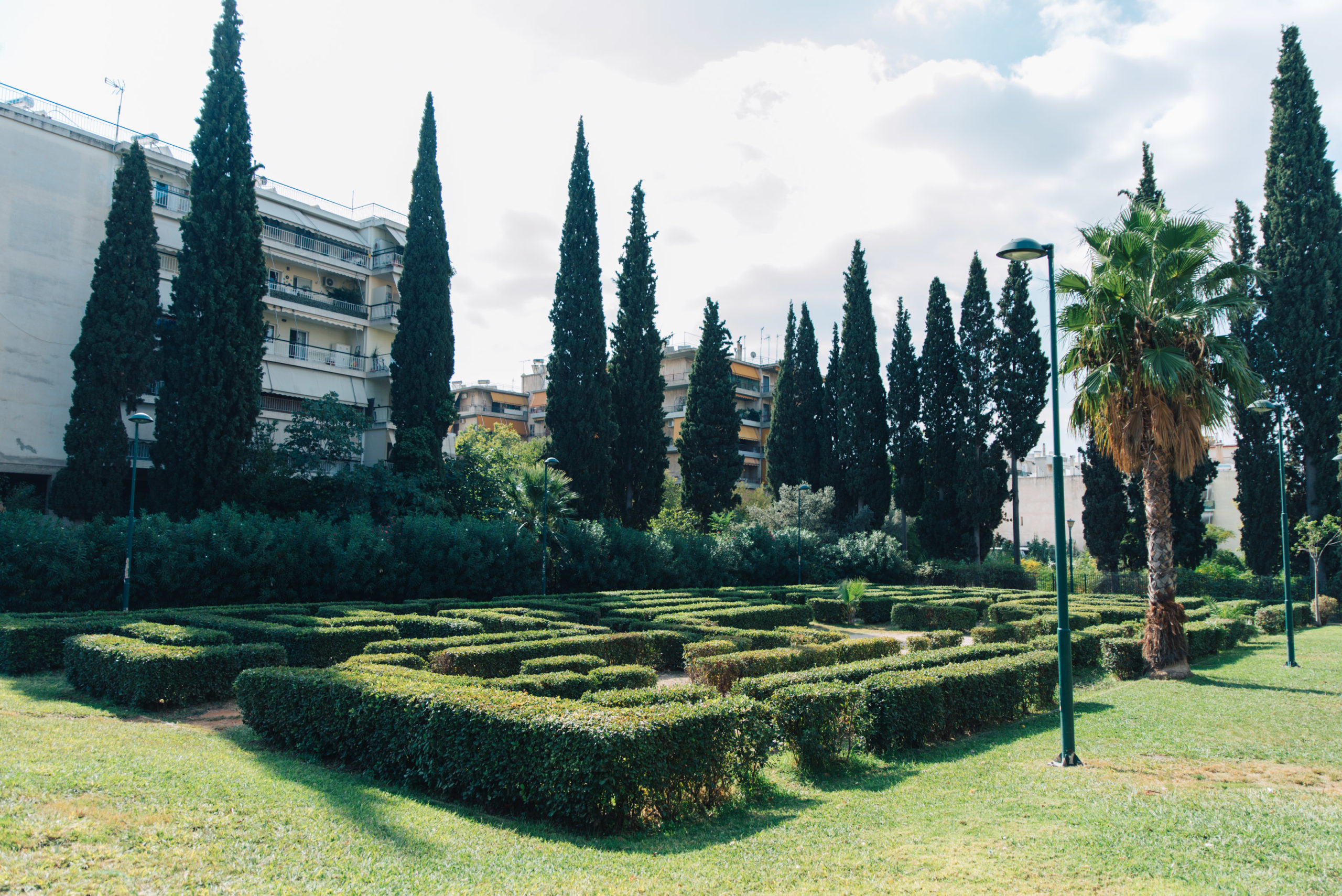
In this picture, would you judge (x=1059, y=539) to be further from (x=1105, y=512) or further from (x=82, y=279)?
(x=82, y=279)

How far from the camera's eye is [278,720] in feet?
31.1

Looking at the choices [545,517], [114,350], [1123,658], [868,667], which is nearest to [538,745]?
[868,667]

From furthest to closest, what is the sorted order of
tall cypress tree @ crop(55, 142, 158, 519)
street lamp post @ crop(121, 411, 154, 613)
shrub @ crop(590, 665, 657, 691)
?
tall cypress tree @ crop(55, 142, 158, 519) → street lamp post @ crop(121, 411, 154, 613) → shrub @ crop(590, 665, 657, 691)

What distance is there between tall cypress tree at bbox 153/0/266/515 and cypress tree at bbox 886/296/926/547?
3102cm

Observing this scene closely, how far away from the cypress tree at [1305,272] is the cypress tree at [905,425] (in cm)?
1544

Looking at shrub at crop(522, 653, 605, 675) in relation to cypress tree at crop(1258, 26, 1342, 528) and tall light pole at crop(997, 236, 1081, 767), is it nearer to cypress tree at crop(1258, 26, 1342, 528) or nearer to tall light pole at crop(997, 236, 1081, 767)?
tall light pole at crop(997, 236, 1081, 767)

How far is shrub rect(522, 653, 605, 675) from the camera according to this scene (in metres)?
12.3

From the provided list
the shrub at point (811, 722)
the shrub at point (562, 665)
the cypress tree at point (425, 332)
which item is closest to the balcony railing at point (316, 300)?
the cypress tree at point (425, 332)

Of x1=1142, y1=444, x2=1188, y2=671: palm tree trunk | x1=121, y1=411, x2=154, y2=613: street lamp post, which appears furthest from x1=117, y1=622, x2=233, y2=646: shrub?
x1=1142, y1=444, x2=1188, y2=671: palm tree trunk

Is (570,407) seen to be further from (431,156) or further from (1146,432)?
(1146,432)

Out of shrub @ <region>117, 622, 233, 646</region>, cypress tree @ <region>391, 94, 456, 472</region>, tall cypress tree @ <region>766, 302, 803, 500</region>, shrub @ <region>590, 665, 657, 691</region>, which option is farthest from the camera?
tall cypress tree @ <region>766, 302, 803, 500</region>

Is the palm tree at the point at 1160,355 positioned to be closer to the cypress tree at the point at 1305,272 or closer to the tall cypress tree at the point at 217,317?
the cypress tree at the point at 1305,272

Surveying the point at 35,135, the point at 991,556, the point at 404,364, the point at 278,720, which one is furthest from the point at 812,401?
the point at 278,720

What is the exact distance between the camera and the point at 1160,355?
50.1 ft
